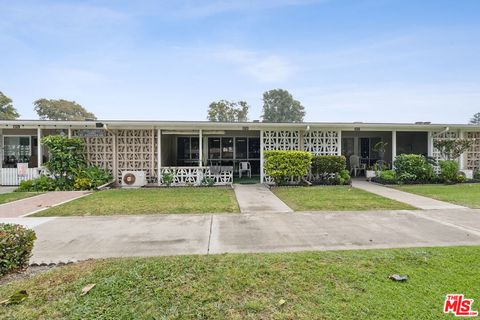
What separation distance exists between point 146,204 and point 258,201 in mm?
3284

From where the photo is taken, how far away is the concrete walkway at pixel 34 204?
21.6 feet

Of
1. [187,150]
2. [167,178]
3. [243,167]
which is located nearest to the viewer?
[167,178]

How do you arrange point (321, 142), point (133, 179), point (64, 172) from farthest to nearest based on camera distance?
point (321, 142)
point (133, 179)
point (64, 172)

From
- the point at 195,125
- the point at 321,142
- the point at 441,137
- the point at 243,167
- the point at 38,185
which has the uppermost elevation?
the point at 195,125

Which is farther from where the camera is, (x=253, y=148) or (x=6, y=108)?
(x=6, y=108)

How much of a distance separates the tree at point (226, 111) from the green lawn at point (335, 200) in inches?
1480

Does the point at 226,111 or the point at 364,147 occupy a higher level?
the point at 226,111

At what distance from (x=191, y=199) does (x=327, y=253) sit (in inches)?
205

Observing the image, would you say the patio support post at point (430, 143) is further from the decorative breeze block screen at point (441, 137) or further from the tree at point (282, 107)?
the tree at point (282, 107)

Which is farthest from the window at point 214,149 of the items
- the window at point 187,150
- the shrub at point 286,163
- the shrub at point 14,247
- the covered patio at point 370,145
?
the shrub at point 14,247

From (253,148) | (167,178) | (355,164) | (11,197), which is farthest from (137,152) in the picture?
(355,164)

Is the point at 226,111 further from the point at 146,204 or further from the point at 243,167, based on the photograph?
the point at 146,204

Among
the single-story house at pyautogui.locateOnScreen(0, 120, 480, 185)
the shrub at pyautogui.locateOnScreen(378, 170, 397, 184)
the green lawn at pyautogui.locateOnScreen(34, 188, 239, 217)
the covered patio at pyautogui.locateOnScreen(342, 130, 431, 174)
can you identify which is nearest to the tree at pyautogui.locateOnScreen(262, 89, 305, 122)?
the covered patio at pyautogui.locateOnScreen(342, 130, 431, 174)

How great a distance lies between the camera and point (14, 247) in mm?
3258
